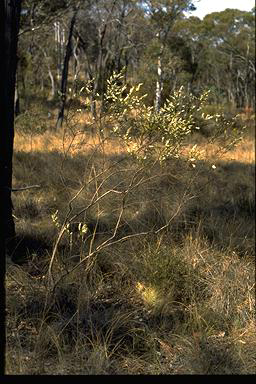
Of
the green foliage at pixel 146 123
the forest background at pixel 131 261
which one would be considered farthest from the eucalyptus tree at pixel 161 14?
the green foliage at pixel 146 123

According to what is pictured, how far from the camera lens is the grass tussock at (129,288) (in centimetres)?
301

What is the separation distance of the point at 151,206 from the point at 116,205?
1.05m

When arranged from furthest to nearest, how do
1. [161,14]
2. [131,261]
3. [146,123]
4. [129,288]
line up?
[161,14]
[131,261]
[129,288]
[146,123]

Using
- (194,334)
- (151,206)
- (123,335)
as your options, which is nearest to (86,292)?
(123,335)

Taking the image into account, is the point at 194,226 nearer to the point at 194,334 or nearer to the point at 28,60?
the point at 194,334

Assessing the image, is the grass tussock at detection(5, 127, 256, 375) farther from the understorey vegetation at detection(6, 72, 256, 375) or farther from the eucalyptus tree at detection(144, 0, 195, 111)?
the eucalyptus tree at detection(144, 0, 195, 111)

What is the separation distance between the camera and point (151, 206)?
564 cm

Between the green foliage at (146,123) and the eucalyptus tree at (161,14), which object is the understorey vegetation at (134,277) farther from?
the eucalyptus tree at (161,14)

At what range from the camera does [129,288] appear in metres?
4.03

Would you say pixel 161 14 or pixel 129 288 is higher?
pixel 161 14

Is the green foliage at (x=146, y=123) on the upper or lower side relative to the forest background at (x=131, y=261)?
A: upper

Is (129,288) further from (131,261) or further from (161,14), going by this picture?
(161,14)

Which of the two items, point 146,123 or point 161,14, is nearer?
point 146,123

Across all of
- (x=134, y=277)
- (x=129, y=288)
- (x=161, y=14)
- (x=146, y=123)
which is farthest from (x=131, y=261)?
(x=161, y=14)
